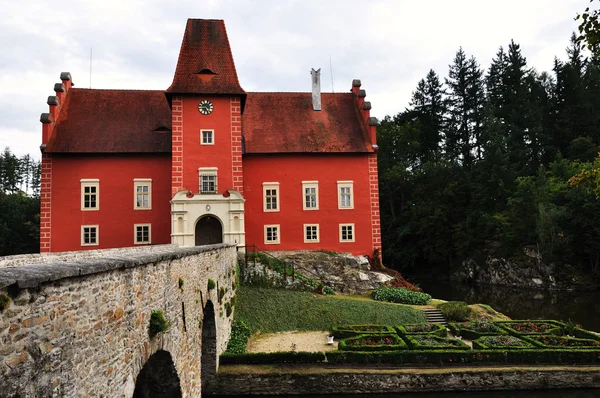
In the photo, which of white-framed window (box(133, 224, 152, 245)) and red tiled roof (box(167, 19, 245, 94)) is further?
white-framed window (box(133, 224, 152, 245))

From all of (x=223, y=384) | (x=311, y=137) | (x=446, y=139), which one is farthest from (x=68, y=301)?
(x=446, y=139)

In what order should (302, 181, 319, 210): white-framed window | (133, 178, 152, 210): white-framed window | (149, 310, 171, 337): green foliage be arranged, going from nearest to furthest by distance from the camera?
1. (149, 310, 171, 337): green foliage
2. (133, 178, 152, 210): white-framed window
3. (302, 181, 319, 210): white-framed window

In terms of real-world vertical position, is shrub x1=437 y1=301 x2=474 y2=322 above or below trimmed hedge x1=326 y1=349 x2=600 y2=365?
above

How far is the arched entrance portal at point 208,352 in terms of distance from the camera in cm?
1521

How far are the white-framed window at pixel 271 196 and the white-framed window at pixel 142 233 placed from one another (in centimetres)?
786

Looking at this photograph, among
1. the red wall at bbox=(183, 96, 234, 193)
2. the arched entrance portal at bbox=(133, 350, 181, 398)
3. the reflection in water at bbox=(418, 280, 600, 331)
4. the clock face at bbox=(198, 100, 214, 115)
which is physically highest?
the clock face at bbox=(198, 100, 214, 115)

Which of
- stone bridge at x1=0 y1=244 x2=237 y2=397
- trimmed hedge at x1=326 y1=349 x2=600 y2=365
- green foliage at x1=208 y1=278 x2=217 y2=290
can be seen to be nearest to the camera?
stone bridge at x1=0 y1=244 x2=237 y2=397

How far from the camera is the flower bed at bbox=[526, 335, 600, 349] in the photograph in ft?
57.1

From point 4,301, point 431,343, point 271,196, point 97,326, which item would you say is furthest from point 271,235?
point 4,301

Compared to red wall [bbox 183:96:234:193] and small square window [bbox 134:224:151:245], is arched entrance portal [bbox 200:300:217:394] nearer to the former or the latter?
red wall [bbox 183:96:234:193]

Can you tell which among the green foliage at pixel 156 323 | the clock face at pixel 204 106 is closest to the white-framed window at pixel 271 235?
the clock face at pixel 204 106

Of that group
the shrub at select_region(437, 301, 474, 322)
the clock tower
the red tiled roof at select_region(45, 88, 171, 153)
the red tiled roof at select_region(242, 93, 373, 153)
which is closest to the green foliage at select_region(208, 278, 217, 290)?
the clock tower

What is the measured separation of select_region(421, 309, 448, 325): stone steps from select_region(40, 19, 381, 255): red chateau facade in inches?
301

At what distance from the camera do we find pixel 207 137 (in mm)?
27234
